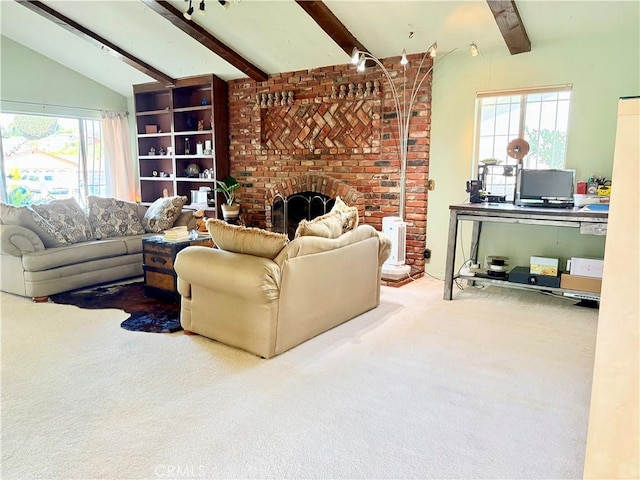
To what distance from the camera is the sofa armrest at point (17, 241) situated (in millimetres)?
3826

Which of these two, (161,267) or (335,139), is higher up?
(335,139)

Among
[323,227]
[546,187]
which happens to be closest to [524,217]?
[546,187]

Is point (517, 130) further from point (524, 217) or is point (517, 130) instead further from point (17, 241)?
point (17, 241)

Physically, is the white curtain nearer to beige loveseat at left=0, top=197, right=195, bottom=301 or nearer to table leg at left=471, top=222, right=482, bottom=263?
beige loveseat at left=0, top=197, right=195, bottom=301

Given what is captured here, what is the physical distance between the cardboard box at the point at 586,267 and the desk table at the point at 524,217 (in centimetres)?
26

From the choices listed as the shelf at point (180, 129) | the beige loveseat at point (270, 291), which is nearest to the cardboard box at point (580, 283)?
the beige loveseat at point (270, 291)

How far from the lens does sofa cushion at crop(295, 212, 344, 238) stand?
2887 mm

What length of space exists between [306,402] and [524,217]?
94.5 inches

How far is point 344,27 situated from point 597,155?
257 centimetres

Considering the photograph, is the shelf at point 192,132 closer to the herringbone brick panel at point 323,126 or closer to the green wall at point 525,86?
the herringbone brick panel at point 323,126

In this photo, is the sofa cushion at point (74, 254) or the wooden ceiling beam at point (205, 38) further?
the wooden ceiling beam at point (205, 38)

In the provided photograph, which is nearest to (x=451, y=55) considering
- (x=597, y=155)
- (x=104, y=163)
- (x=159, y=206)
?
(x=597, y=155)

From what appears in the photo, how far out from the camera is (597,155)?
153 inches

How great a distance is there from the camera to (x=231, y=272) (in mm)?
2645
